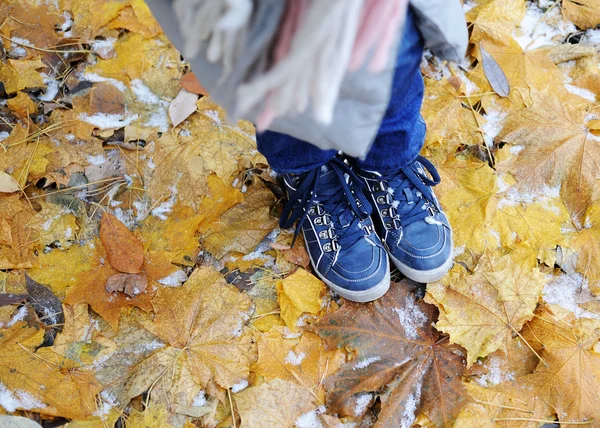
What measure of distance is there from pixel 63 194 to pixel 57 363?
1.46 ft

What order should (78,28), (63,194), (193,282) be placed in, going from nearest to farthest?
1. (193,282)
2. (63,194)
3. (78,28)

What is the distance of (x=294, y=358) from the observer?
1.07 meters

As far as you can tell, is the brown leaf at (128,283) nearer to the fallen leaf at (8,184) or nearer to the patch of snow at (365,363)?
the fallen leaf at (8,184)

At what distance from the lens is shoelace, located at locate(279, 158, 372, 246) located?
1125mm

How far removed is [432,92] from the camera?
1376 millimetres

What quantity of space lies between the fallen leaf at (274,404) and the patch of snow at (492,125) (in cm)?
82

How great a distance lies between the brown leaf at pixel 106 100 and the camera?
1387 mm

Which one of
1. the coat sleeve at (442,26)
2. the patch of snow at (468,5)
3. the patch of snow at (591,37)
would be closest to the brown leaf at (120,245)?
the coat sleeve at (442,26)

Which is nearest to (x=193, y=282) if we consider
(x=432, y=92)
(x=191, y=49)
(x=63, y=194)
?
(x=63, y=194)

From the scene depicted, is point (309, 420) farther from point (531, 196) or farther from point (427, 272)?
point (531, 196)

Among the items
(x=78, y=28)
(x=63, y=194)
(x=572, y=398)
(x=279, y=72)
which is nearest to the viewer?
(x=279, y=72)

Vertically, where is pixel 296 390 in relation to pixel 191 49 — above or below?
below

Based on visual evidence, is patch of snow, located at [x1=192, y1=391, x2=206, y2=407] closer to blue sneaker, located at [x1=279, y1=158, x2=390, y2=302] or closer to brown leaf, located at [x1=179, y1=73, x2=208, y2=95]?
blue sneaker, located at [x1=279, y1=158, x2=390, y2=302]

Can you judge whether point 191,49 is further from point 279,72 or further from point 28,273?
point 28,273
